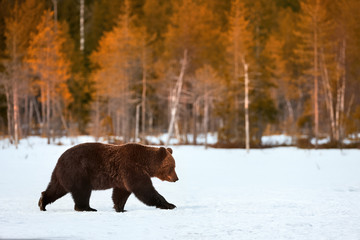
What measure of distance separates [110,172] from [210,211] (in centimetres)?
180

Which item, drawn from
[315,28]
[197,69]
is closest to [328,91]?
[315,28]

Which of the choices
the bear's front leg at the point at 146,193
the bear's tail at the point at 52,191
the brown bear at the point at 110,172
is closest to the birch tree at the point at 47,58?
the bear's tail at the point at 52,191

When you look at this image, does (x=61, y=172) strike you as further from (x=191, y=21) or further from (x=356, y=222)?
(x=191, y=21)

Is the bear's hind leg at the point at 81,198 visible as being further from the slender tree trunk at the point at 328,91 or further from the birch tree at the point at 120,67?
the slender tree trunk at the point at 328,91

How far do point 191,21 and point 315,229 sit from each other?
2903cm

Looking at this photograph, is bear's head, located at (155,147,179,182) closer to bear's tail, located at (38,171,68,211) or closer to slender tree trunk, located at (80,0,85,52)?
bear's tail, located at (38,171,68,211)

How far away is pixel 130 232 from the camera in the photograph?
19.9ft

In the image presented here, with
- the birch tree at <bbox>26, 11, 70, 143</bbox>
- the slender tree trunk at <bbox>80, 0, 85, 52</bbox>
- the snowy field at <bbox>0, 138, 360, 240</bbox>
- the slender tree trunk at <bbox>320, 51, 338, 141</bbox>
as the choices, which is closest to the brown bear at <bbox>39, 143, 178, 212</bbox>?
the snowy field at <bbox>0, 138, 360, 240</bbox>

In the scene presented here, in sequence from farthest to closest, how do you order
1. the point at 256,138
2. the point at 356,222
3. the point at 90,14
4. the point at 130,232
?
the point at 90,14 < the point at 256,138 < the point at 356,222 < the point at 130,232

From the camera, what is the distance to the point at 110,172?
7410 millimetres

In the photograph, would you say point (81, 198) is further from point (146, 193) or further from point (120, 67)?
point (120, 67)

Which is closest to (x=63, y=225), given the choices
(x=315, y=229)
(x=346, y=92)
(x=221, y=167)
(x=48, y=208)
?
(x=48, y=208)

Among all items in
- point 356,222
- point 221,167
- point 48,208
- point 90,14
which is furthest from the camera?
point 90,14

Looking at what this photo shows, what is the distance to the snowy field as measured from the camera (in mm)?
6098
